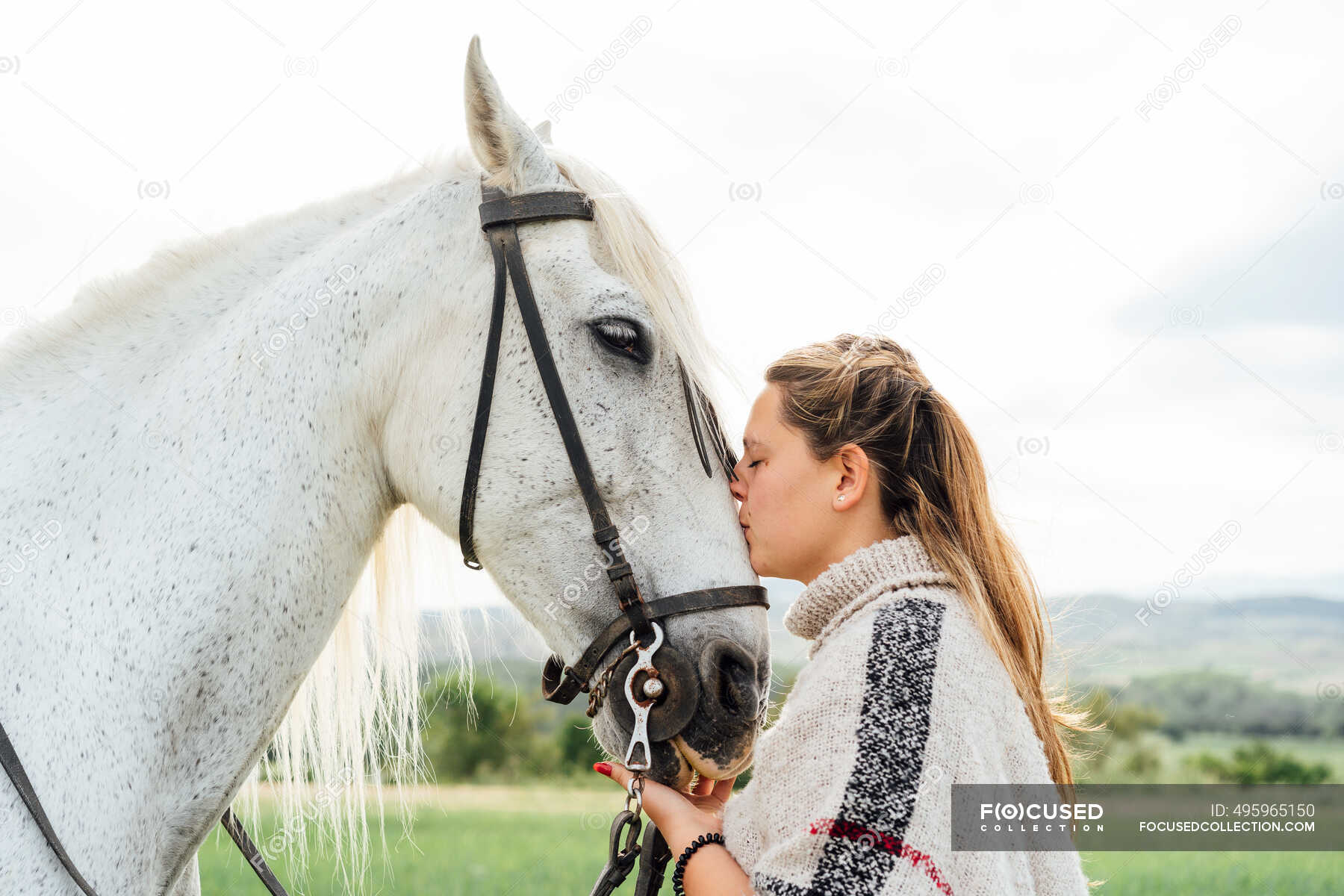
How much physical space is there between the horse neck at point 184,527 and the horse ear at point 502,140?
38cm

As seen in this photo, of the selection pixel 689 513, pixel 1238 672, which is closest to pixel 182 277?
pixel 689 513

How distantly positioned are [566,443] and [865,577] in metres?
0.70

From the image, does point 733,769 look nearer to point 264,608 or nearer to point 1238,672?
point 264,608

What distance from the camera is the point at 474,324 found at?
76.7 inches

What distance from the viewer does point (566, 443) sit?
1876 millimetres

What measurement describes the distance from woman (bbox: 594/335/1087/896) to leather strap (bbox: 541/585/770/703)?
9 cm

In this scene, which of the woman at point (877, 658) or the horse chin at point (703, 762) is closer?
the woman at point (877, 658)

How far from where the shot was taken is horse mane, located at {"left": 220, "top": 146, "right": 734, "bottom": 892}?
2000 mm

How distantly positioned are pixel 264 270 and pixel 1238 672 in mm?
56568

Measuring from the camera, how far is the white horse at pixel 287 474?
159cm

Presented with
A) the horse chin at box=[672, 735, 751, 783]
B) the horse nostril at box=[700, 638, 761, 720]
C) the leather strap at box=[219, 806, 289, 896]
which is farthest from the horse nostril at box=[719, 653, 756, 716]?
the leather strap at box=[219, 806, 289, 896]

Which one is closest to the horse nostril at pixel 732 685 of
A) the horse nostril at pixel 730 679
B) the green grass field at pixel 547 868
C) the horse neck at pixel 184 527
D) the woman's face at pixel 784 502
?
the horse nostril at pixel 730 679

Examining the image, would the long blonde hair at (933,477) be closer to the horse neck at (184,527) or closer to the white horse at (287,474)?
the white horse at (287,474)

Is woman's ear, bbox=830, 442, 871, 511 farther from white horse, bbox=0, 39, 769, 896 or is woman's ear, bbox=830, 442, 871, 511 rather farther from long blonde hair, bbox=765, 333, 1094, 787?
white horse, bbox=0, 39, 769, 896
